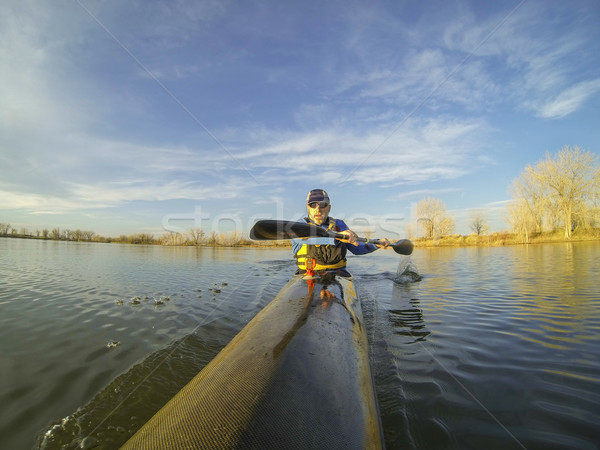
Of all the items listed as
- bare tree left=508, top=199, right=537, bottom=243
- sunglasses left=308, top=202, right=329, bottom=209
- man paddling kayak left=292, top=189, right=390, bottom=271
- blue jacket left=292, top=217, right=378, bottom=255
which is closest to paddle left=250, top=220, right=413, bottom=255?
blue jacket left=292, top=217, right=378, bottom=255

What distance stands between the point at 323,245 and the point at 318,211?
2.72 ft

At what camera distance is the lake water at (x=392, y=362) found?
2018mm

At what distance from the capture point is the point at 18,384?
8.57 feet

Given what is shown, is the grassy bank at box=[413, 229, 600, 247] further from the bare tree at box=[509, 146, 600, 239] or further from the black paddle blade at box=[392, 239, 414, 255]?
the black paddle blade at box=[392, 239, 414, 255]

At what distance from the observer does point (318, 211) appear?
19.3 ft

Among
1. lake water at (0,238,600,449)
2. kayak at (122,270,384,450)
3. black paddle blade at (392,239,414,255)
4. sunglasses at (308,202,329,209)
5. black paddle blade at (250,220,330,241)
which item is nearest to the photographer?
kayak at (122,270,384,450)

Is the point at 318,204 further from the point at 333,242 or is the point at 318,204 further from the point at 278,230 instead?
the point at 278,230

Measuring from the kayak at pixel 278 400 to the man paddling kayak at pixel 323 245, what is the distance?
2.97 m

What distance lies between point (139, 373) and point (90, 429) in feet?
3.00

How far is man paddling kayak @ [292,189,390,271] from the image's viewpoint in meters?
5.40

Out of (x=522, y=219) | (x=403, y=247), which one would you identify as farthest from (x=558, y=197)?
(x=403, y=247)

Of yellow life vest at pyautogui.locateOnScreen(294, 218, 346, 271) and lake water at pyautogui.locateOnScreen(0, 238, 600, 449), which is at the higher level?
yellow life vest at pyautogui.locateOnScreen(294, 218, 346, 271)

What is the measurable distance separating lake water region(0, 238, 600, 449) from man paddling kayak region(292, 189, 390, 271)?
1.23 meters

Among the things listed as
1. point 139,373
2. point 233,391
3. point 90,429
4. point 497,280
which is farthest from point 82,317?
point 497,280
